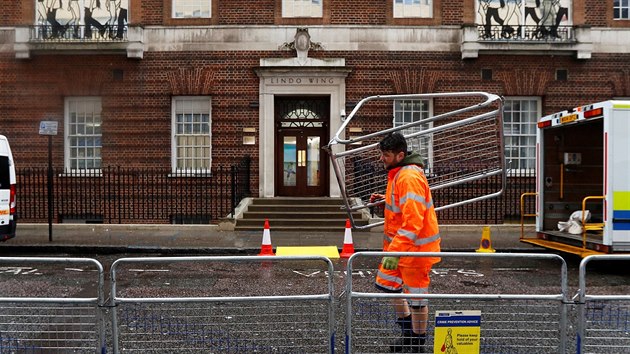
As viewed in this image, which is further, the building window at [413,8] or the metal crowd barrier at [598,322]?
the building window at [413,8]

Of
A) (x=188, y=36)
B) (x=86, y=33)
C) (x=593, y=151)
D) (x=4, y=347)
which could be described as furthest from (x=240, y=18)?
(x=4, y=347)

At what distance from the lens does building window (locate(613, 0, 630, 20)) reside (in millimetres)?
17609

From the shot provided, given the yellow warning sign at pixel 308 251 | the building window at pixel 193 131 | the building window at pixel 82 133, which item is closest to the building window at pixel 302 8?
the building window at pixel 193 131

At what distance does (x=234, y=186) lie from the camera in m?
16.2

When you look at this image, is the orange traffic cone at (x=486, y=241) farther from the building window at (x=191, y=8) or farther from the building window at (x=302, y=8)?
the building window at (x=191, y=8)

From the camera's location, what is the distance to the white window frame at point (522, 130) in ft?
58.0

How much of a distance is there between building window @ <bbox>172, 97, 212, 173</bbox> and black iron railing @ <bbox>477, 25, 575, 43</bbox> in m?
8.81

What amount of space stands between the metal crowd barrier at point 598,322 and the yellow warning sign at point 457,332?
2.55 ft

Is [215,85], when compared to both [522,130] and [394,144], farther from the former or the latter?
[394,144]

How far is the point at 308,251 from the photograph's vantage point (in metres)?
12.1

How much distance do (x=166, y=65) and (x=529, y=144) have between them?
11536mm

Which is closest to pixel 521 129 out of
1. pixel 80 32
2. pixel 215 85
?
pixel 215 85

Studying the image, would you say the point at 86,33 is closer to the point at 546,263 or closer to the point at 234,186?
the point at 234,186

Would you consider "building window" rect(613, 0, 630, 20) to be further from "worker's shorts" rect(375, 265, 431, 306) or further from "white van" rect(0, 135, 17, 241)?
"white van" rect(0, 135, 17, 241)
